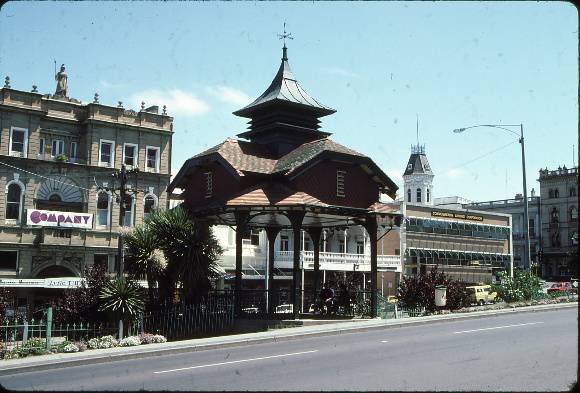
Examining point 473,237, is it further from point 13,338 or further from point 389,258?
point 13,338

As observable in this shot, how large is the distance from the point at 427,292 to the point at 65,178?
30873mm

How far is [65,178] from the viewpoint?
168 ft

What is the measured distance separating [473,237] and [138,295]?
212 feet

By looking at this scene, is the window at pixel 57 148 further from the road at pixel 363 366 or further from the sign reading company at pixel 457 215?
the sign reading company at pixel 457 215

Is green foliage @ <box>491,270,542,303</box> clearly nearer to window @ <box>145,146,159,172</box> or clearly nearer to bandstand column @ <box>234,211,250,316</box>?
bandstand column @ <box>234,211,250,316</box>

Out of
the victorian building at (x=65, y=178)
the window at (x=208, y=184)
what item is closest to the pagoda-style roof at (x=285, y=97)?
the window at (x=208, y=184)

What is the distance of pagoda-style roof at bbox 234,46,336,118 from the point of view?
31312 millimetres

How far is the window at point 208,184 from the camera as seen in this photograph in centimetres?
3070

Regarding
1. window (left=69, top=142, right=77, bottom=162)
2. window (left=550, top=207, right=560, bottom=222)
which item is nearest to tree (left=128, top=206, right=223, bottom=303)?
window (left=69, top=142, right=77, bottom=162)

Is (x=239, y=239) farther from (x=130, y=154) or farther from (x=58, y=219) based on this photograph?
(x=130, y=154)

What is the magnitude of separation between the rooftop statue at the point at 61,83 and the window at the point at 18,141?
7674 millimetres

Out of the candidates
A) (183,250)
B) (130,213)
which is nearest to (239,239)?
(183,250)

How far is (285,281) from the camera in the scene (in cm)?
6406

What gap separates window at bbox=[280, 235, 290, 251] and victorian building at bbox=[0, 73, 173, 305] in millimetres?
15035
